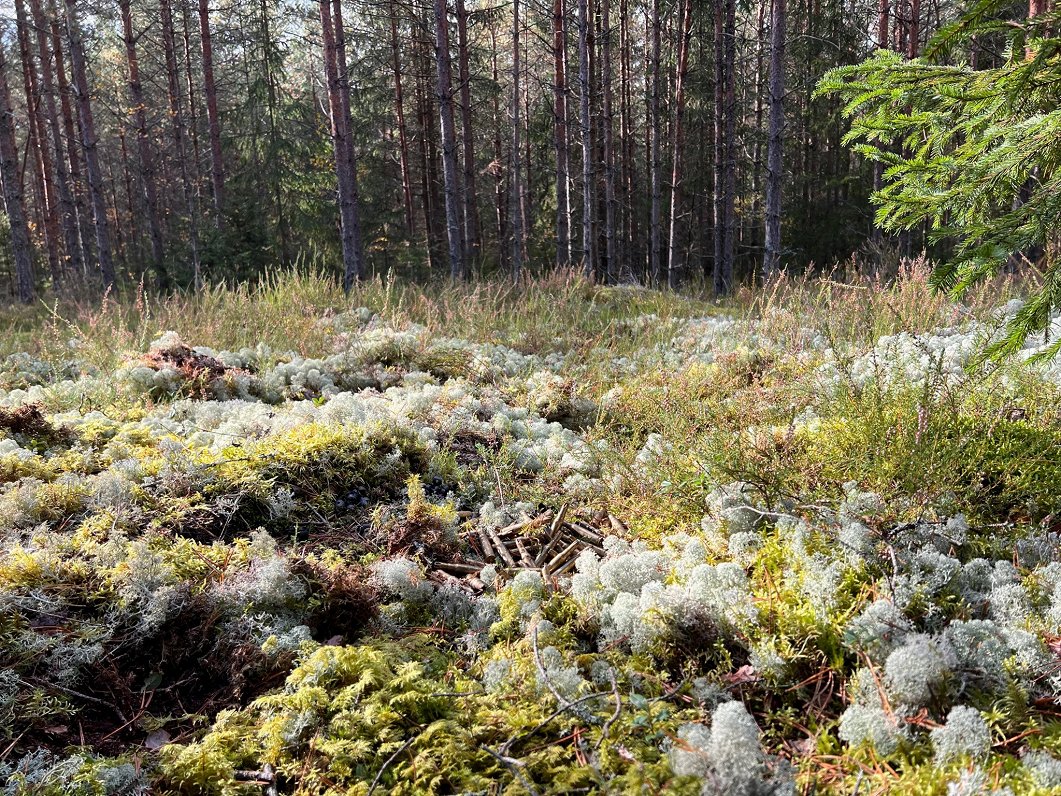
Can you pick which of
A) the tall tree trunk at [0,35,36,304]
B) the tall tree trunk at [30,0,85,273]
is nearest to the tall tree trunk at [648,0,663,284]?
the tall tree trunk at [0,35,36,304]

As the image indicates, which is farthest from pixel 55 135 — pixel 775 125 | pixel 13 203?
pixel 775 125

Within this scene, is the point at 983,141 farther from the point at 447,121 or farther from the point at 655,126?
the point at 655,126

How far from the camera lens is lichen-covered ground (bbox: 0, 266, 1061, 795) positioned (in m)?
1.50

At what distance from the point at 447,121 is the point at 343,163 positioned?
6.51 feet

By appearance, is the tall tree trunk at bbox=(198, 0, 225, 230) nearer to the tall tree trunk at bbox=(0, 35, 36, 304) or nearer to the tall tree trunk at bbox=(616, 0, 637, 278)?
the tall tree trunk at bbox=(0, 35, 36, 304)

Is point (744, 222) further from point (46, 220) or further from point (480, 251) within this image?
point (46, 220)

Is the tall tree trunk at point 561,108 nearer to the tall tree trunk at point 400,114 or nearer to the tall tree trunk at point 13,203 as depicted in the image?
the tall tree trunk at point 400,114

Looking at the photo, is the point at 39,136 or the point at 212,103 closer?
the point at 212,103

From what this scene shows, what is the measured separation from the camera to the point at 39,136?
1903 centimetres

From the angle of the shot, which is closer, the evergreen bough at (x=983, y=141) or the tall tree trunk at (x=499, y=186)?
the evergreen bough at (x=983, y=141)

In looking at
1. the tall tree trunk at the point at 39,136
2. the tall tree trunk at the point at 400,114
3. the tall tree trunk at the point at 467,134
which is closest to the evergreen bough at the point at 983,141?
the tall tree trunk at the point at 467,134

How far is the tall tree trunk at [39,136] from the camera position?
625 inches

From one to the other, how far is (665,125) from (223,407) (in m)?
19.6

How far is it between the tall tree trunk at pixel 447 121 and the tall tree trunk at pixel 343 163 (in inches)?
65.8
